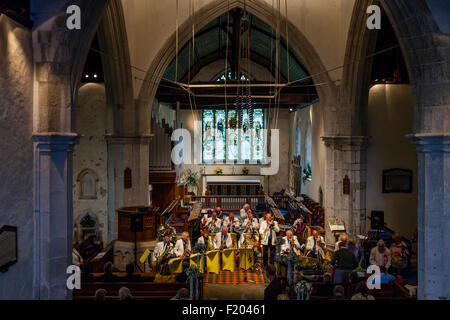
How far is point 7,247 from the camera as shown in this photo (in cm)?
A: 505

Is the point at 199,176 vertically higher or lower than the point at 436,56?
lower

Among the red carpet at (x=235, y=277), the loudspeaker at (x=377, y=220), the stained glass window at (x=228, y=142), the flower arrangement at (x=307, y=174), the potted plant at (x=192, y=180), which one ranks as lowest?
the red carpet at (x=235, y=277)

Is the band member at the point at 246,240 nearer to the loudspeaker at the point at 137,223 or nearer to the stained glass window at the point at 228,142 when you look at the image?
the loudspeaker at the point at 137,223

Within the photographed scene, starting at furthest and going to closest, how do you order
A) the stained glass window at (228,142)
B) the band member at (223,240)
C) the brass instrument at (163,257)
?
1. the stained glass window at (228,142)
2. the band member at (223,240)
3. the brass instrument at (163,257)

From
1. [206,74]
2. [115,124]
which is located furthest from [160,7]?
[206,74]

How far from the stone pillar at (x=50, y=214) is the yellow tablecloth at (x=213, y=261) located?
3971 millimetres

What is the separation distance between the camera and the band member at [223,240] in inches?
387

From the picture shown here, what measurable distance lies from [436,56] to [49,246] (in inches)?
224

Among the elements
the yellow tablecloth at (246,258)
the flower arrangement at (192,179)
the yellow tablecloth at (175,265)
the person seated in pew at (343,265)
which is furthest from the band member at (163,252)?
the flower arrangement at (192,179)

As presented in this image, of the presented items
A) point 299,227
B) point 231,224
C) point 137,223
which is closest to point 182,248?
point 137,223

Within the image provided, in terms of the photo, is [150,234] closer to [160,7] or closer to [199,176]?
[160,7]

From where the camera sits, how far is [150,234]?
1059 centimetres

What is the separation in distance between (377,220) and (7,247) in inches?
338

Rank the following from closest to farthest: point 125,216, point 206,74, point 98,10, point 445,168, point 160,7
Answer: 1. point 445,168
2. point 98,10
3. point 125,216
4. point 160,7
5. point 206,74
